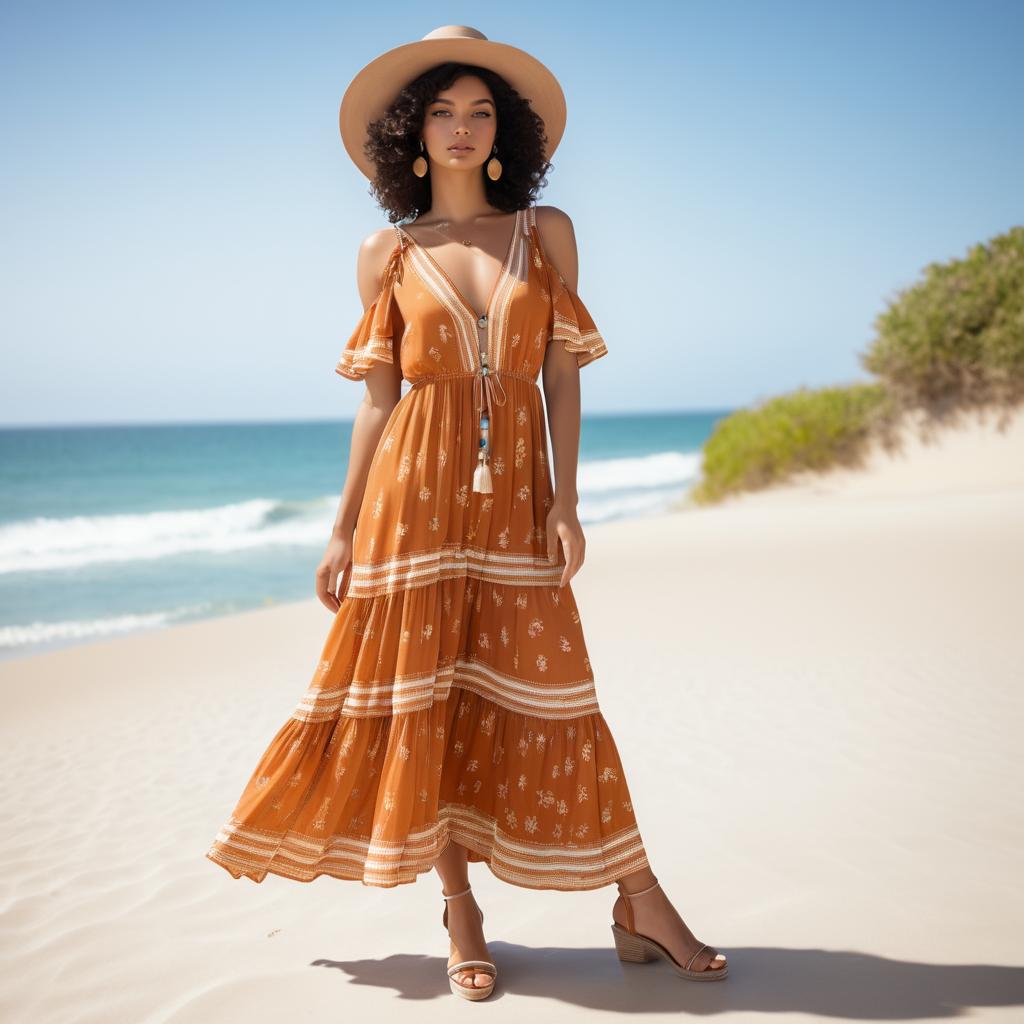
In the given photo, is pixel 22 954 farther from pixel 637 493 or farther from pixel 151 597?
pixel 637 493

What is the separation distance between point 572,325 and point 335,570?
926 millimetres

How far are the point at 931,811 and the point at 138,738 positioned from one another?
14.0 ft

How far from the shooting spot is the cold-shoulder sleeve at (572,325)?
2.60m

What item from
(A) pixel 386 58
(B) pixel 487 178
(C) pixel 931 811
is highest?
(A) pixel 386 58

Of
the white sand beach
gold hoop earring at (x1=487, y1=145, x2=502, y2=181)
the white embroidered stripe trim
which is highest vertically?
gold hoop earring at (x1=487, y1=145, x2=502, y2=181)

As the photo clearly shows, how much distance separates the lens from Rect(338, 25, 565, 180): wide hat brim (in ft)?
8.61

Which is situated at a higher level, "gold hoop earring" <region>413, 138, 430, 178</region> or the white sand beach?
"gold hoop earring" <region>413, 138, 430, 178</region>

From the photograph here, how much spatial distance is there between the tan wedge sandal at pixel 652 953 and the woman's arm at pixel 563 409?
0.91 metres

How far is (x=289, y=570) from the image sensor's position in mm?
16391

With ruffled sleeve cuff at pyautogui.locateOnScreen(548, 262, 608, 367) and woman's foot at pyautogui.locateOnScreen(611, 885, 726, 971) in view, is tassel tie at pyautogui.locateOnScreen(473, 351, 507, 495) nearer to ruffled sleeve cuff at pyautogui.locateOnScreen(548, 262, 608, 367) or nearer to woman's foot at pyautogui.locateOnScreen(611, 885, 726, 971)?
ruffled sleeve cuff at pyautogui.locateOnScreen(548, 262, 608, 367)

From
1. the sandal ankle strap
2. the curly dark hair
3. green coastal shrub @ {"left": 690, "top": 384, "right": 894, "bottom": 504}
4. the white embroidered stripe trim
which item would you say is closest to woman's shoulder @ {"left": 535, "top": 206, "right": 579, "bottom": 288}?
the curly dark hair

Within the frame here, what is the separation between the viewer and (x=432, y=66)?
2.72 metres

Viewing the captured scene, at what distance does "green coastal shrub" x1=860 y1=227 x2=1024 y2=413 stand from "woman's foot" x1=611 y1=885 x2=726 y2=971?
18207 mm

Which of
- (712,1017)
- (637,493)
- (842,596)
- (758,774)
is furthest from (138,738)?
(637,493)
